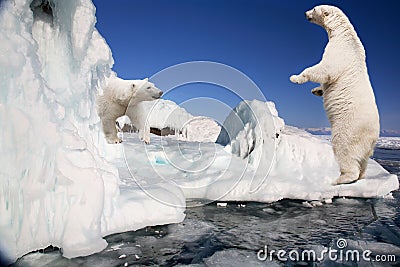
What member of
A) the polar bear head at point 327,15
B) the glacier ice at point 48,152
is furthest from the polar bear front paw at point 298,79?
the glacier ice at point 48,152

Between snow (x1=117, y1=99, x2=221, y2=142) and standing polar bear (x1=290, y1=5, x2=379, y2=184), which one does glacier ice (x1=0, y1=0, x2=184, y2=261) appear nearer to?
standing polar bear (x1=290, y1=5, x2=379, y2=184)

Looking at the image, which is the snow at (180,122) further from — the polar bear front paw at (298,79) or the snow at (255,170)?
the polar bear front paw at (298,79)

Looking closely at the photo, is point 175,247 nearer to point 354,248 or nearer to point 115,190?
point 115,190

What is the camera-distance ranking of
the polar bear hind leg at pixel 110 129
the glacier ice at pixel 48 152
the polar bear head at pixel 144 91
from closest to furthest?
the glacier ice at pixel 48 152 → the polar bear hind leg at pixel 110 129 → the polar bear head at pixel 144 91

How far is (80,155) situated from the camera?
2615 millimetres

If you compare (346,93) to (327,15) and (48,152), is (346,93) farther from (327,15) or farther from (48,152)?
(48,152)

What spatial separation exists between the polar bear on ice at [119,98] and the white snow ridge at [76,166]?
2.00m

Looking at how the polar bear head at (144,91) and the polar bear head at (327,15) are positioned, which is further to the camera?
the polar bear head at (144,91)

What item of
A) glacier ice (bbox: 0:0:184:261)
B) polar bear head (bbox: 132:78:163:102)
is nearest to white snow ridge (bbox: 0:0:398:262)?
glacier ice (bbox: 0:0:184:261)

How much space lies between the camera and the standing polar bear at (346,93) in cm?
315

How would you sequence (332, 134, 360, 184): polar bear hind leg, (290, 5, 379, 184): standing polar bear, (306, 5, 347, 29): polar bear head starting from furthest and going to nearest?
(306, 5, 347, 29): polar bear head, (332, 134, 360, 184): polar bear hind leg, (290, 5, 379, 184): standing polar bear

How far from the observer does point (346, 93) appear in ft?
10.6

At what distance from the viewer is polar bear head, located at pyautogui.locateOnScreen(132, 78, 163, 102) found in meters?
7.18

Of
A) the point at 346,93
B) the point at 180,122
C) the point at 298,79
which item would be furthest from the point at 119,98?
the point at 180,122
